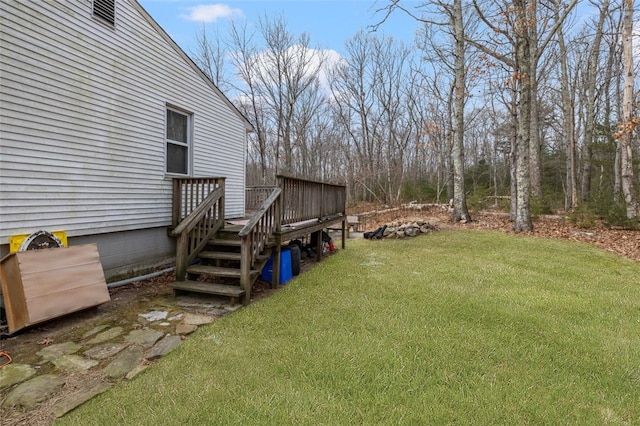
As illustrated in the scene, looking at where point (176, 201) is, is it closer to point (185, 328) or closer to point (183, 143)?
point (183, 143)

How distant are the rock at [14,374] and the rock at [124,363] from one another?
22.5 inches

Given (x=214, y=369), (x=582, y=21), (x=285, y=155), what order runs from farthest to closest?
(x=285, y=155) < (x=582, y=21) < (x=214, y=369)

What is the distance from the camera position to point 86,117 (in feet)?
15.5

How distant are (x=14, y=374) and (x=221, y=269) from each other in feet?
7.70

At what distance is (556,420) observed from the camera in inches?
81.7

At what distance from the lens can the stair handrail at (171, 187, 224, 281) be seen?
4.67 meters

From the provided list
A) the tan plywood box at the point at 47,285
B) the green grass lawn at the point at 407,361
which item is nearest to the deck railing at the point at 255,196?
the green grass lawn at the point at 407,361

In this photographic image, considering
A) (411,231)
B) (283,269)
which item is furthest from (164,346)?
(411,231)

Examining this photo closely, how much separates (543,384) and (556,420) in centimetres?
41

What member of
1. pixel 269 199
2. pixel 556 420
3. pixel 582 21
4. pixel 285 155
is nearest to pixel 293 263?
pixel 269 199

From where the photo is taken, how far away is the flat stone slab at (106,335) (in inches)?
127

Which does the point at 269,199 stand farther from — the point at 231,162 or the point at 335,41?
the point at 335,41

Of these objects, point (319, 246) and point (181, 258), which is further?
point (319, 246)

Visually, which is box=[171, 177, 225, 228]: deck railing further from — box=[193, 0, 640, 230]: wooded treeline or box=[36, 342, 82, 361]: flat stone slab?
box=[193, 0, 640, 230]: wooded treeline
